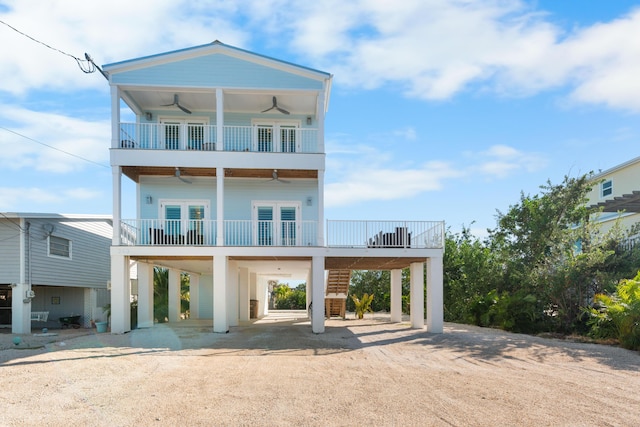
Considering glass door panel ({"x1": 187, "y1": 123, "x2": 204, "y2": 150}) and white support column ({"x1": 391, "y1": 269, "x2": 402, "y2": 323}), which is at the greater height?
glass door panel ({"x1": 187, "y1": 123, "x2": 204, "y2": 150})

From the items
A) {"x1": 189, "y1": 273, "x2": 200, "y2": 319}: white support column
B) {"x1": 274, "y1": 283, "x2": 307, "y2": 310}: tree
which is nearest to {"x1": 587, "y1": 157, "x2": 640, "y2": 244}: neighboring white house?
{"x1": 189, "y1": 273, "x2": 200, "y2": 319}: white support column

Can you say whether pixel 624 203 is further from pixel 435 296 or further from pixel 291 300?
pixel 291 300

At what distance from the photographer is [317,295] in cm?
1677

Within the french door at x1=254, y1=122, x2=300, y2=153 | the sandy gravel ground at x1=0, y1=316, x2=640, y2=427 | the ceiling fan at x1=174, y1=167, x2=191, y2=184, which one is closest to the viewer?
the sandy gravel ground at x1=0, y1=316, x2=640, y2=427

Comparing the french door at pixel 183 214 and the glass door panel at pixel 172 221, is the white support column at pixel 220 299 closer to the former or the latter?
the french door at pixel 183 214

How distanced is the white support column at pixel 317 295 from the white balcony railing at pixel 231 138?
15.4ft

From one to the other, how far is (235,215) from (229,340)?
6.04 meters

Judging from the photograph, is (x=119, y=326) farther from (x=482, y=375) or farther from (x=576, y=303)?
(x=576, y=303)

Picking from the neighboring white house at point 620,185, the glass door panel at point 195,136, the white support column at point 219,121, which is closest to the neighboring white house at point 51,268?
the glass door panel at point 195,136

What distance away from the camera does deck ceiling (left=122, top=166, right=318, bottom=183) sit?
17.9 metres

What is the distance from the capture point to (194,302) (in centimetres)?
2442

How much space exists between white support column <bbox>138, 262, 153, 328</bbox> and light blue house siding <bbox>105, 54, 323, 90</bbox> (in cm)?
679

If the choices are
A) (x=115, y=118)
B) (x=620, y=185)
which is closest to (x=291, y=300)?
(x=620, y=185)

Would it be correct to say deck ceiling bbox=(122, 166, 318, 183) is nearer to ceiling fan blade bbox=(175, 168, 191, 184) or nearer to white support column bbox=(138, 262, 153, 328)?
ceiling fan blade bbox=(175, 168, 191, 184)
